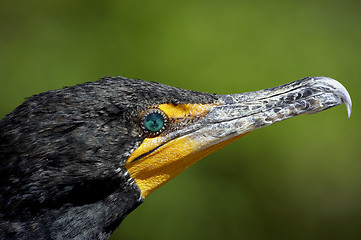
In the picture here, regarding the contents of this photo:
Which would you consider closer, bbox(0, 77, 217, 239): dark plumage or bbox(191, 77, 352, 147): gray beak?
bbox(0, 77, 217, 239): dark plumage

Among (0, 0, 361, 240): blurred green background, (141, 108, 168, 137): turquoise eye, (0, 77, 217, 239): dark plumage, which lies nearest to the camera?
(0, 77, 217, 239): dark plumage

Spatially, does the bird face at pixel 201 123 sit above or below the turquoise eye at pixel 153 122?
below

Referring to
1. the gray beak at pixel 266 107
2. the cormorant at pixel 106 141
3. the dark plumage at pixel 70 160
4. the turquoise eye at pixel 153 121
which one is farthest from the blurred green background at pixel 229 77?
the dark plumage at pixel 70 160

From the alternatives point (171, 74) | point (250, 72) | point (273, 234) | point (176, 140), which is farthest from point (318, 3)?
point (176, 140)

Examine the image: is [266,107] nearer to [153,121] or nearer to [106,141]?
[153,121]

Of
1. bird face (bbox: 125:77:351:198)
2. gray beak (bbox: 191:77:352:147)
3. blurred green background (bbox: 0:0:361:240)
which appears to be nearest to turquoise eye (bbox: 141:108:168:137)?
bird face (bbox: 125:77:351:198)

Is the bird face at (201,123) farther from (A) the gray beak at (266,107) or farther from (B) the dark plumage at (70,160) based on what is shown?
(B) the dark plumage at (70,160)

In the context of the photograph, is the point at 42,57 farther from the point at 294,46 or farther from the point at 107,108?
the point at 107,108

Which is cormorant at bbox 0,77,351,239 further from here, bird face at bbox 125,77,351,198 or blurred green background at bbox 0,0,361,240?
blurred green background at bbox 0,0,361,240

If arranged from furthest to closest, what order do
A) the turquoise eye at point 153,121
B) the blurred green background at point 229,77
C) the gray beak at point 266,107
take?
the blurred green background at point 229,77
the gray beak at point 266,107
the turquoise eye at point 153,121
